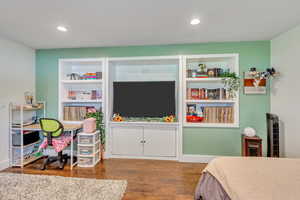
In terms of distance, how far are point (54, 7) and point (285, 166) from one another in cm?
310

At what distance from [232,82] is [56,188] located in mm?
3384

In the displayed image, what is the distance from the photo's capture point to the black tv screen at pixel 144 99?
126 inches

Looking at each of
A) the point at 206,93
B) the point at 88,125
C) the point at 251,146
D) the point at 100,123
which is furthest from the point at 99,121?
the point at 251,146

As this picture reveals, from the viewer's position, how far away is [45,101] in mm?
3320

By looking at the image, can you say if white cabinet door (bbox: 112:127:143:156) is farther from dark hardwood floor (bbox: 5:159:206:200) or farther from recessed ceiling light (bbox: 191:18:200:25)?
recessed ceiling light (bbox: 191:18:200:25)

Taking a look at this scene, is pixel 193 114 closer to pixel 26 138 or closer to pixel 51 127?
pixel 51 127

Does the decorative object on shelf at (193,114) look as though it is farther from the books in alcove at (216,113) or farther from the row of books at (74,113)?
the row of books at (74,113)

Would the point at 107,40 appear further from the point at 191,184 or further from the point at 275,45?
the point at 275,45

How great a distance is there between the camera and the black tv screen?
3.19 meters

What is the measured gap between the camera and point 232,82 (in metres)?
2.85

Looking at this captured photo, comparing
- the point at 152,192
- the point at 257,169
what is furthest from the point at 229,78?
the point at 152,192

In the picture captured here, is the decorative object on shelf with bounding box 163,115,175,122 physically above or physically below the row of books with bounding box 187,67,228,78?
below

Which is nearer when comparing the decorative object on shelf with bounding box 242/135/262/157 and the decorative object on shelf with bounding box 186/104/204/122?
the decorative object on shelf with bounding box 242/135/262/157

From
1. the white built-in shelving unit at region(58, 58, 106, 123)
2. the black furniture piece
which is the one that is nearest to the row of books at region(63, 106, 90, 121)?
the white built-in shelving unit at region(58, 58, 106, 123)
